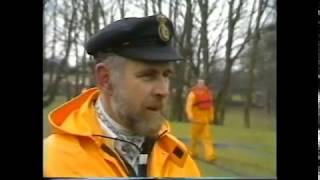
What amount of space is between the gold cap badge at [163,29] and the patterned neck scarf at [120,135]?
2.48 ft

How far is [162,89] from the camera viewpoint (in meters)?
5.34

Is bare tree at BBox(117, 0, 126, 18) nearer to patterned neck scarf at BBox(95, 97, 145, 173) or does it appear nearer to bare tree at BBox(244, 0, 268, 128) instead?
patterned neck scarf at BBox(95, 97, 145, 173)

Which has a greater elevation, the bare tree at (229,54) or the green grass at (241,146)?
the bare tree at (229,54)

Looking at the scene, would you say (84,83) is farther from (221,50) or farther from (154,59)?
(221,50)

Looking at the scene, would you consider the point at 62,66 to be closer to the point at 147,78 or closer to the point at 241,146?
the point at 147,78

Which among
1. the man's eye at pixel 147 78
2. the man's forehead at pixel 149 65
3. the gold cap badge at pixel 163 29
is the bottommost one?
the man's eye at pixel 147 78

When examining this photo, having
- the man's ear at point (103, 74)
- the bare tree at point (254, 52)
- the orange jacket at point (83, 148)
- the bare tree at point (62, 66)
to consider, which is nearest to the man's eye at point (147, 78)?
the man's ear at point (103, 74)

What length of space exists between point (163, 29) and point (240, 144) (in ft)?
3.86

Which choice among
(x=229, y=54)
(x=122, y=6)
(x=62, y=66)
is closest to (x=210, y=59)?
(x=229, y=54)

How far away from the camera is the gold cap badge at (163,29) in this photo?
5.34 m

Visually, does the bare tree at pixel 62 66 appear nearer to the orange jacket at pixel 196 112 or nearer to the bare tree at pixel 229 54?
the orange jacket at pixel 196 112

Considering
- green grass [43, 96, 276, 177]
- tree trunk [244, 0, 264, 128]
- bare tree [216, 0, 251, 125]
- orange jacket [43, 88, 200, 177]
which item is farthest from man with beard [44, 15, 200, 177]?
tree trunk [244, 0, 264, 128]
